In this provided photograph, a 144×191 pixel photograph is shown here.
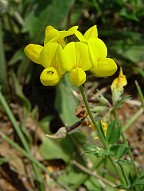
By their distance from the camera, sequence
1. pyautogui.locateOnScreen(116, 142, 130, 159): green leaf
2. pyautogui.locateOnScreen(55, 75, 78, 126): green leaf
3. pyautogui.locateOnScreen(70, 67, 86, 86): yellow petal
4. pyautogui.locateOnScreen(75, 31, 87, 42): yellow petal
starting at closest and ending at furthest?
pyautogui.locateOnScreen(70, 67, 86, 86): yellow petal < pyautogui.locateOnScreen(75, 31, 87, 42): yellow petal < pyautogui.locateOnScreen(116, 142, 130, 159): green leaf < pyautogui.locateOnScreen(55, 75, 78, 126): green leaf

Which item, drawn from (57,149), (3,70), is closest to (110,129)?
(57,149)

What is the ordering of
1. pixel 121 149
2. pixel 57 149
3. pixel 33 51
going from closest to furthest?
pixel 33 51
pixel 121 149
pixel 57 149

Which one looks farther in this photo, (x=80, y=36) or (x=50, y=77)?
(x=80, y=36)

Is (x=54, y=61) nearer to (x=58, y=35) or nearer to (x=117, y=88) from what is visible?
(x=58, y=35)

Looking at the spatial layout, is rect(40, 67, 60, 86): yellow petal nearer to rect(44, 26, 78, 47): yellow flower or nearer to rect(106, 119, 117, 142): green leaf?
rect(44, 26, 78, 47): yellow flower

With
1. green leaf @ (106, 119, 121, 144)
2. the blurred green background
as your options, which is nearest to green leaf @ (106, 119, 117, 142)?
green leaf @ (106, 119, 121, 144)

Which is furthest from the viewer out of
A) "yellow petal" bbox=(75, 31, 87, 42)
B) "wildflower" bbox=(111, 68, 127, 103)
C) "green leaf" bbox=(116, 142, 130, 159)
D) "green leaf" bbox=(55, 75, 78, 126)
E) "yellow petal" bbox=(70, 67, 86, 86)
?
"green leaf" bbox=(55, 75, 78, 126)
